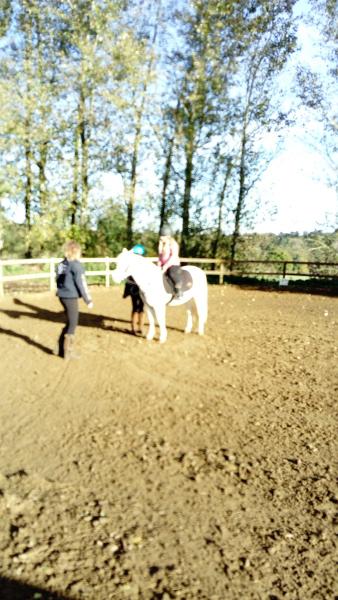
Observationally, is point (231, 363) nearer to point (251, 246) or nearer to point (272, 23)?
point (251, 246)

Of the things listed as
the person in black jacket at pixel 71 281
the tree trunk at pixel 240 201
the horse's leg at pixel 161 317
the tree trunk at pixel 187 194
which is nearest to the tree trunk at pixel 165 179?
the tree trunk at pixel 187 194

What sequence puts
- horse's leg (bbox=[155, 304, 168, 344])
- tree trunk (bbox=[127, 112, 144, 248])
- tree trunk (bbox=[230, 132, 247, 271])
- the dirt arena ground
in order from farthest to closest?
tree trunk (bbox=[230, 132, 247, 271]), tree trunk (bbox=[127, 112, 144, 248]), horse's leg (bbox=[155, 304, 168, 344]), the dirt arena ground

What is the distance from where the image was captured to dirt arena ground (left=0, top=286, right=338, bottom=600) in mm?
2930

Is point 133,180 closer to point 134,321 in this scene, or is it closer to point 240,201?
point 240,201

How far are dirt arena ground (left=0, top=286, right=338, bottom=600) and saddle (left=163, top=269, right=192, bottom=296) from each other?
1.24m

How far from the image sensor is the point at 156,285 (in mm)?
8617

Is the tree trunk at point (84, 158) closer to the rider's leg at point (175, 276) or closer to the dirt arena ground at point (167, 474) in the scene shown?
the rider's leg at point (175, 276)

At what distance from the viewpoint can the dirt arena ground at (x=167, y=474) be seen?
2930 millimetres

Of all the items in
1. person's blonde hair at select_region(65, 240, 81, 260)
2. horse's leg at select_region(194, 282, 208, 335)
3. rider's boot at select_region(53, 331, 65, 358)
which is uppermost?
person's blonde hair at select_region(65, 240, 81, 260)

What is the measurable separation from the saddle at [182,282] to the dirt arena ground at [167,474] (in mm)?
1244

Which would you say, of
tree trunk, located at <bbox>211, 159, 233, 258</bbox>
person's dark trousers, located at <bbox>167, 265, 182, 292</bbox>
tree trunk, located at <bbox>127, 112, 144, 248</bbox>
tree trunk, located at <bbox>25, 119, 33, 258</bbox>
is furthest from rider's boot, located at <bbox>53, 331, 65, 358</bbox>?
tree trunk, located at <bbox>211, 159, 233, 258</bbox>

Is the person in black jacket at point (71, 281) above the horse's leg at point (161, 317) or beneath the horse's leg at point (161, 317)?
above

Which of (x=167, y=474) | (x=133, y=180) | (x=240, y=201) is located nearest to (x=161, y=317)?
(x=167, y=474)

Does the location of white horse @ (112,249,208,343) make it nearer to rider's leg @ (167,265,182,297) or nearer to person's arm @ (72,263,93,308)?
rider's leg @ (167,265,182,297)
